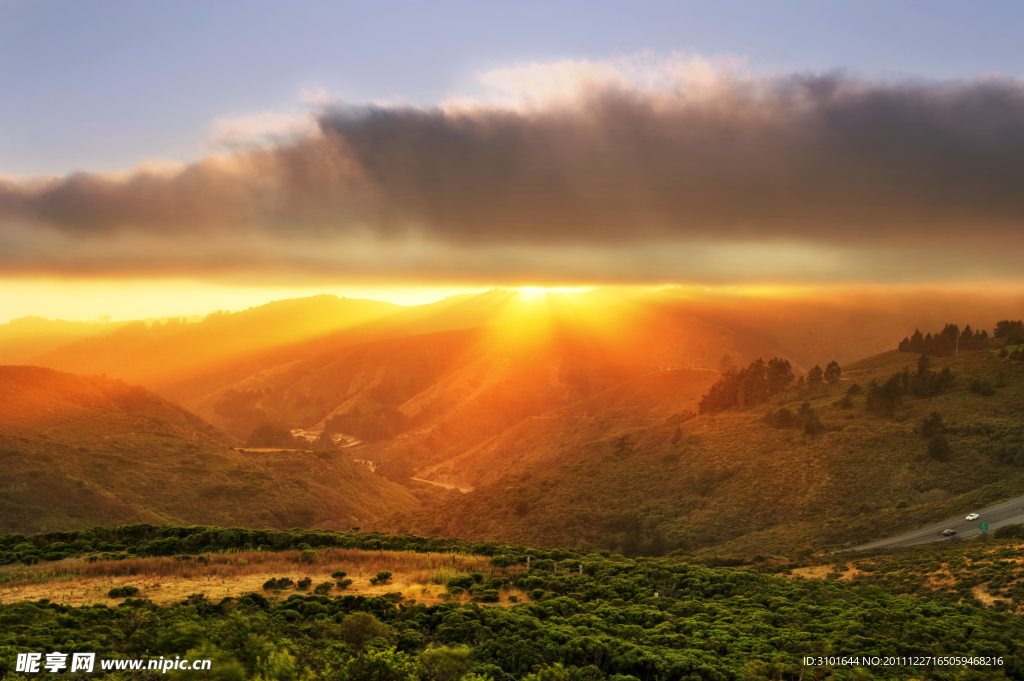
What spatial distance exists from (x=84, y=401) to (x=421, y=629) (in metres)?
109

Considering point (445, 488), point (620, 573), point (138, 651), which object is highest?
point (138, 651)

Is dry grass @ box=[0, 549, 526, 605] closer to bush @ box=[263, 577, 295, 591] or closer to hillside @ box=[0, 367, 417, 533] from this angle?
bush @ box=[263, 577, 295, 591]

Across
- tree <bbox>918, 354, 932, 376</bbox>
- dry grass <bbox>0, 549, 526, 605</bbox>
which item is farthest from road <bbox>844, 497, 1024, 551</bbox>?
tree <bbox>918, 354, 932, 376</bbox>

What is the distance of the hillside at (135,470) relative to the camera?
75.4m

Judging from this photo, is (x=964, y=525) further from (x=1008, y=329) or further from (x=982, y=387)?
(x=1008, y=329)

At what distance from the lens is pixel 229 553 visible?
3300 cm

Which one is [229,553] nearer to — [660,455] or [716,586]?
[716,586]

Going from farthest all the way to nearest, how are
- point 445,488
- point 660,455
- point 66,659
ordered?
point 445,488
point 660,455
point 66,659

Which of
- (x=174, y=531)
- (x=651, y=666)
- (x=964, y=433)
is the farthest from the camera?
(x=964, y=433)

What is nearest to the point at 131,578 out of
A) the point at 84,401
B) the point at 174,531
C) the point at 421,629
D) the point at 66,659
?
the point at 174,531

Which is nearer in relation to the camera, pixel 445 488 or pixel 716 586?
pixel 716 586

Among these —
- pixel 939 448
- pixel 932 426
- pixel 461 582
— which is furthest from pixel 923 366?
pixel 461 582

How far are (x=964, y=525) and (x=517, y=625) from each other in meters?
50.4

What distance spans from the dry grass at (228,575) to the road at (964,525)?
133ft
